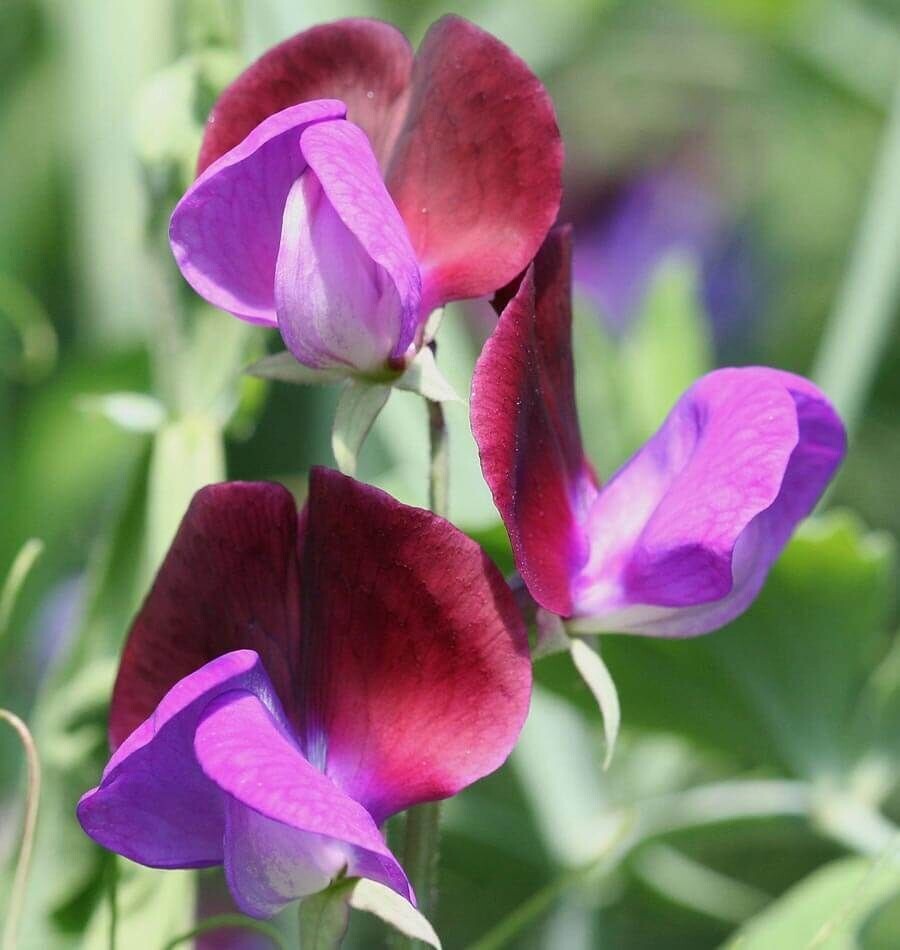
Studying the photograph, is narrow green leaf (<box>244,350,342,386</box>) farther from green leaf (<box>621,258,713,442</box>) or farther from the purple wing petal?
green leaf (<box>621,258,713,442</box>)

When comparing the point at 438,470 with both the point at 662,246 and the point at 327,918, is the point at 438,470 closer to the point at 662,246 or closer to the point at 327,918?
the point at 327,918

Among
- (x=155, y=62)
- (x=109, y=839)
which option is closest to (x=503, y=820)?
(x=109, y=839)

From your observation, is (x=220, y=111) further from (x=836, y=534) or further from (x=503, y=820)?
(x=503, y=820)

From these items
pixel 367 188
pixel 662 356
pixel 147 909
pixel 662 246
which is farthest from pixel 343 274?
pixel 662 246

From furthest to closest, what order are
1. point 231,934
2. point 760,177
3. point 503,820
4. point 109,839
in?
point 760,177 → point 231,934 → point 503,820 → point 109,839

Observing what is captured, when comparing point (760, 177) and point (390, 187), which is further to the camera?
point (760, 177)

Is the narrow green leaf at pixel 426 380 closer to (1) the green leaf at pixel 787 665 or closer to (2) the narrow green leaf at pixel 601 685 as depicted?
(2) the narrow green leaf at pixel 601 685

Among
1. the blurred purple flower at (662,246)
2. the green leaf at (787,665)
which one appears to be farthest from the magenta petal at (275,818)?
the blurred purple flower at (662,246)

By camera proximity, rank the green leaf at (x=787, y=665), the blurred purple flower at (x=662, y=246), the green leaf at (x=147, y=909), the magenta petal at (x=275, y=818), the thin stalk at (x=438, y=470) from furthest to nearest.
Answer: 1. the blurred purple flower at (x=662, y=246)
2. the green leaf at (x=787, y=665)
3. the green leaf at (x=147, y=909)
4. the thin stalk at (x=438, y=470)
5. the magenta petal at (x=275, y=818)
